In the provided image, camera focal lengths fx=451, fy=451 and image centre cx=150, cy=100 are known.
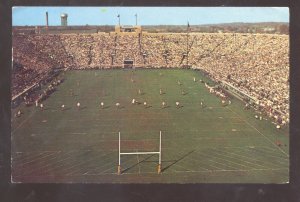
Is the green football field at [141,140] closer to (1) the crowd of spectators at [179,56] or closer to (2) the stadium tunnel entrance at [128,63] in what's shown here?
(1) the crowd of spectators at [179,56]

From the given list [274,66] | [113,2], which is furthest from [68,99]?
[113,2]

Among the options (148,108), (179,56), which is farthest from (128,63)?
(148,108)

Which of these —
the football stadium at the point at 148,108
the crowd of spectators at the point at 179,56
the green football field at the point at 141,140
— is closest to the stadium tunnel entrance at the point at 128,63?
the football stadium at the point at 148,108

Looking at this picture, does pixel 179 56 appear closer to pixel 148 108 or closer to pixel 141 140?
pixel 148 108

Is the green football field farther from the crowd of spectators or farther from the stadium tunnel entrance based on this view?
the stadium tunnel entrance

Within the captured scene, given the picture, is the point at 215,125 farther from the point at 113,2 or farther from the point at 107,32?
the point at 107,32

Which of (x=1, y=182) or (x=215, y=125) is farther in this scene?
(x=215, y=125)
